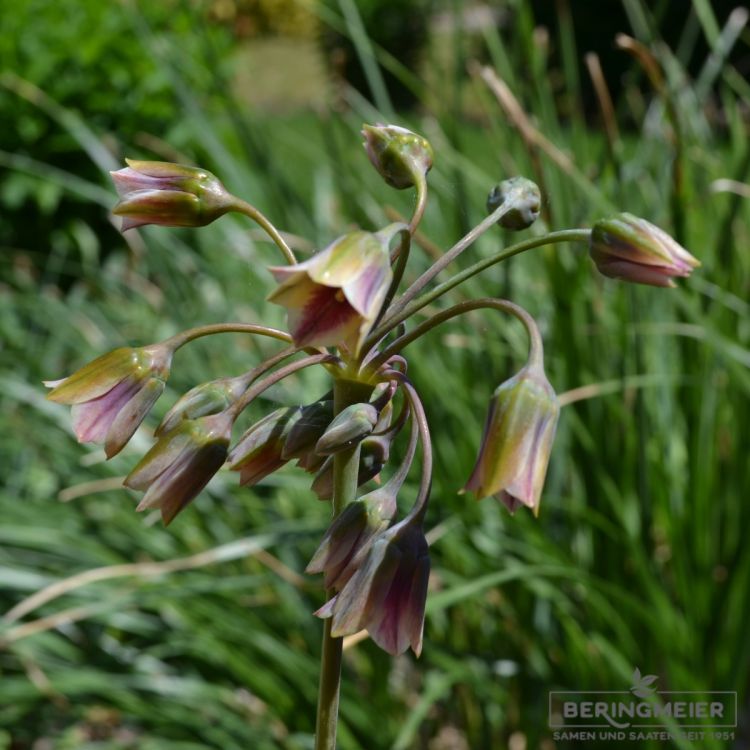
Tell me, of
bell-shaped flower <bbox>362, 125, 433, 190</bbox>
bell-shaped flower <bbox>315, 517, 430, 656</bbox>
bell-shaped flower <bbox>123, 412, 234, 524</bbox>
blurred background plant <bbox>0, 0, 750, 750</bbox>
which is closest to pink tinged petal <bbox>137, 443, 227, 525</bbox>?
bell-shaped flower <bbox>123, 412, 234, 524</bbox>

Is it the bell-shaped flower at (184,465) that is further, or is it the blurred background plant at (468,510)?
the blurred background plant at (468,510)

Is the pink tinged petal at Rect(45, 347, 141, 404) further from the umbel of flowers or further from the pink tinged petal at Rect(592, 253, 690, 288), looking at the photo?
the pink tinged petal at Rect(592, 253, 690, 288)

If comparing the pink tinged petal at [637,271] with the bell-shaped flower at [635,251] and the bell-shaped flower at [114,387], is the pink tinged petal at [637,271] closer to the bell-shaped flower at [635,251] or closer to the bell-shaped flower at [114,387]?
the bell-shaped flower at [635,251]

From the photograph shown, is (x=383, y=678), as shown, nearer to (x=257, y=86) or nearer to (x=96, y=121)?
(x=96, y=121)

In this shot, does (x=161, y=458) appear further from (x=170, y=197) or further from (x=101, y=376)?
(x=170, y=197)

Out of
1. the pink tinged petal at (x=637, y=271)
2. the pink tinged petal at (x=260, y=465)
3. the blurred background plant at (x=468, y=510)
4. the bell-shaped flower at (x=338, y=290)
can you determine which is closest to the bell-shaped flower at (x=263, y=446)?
the pink tinged petal at (x=260, y=465)

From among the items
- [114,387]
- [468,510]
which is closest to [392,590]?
[114,387]
